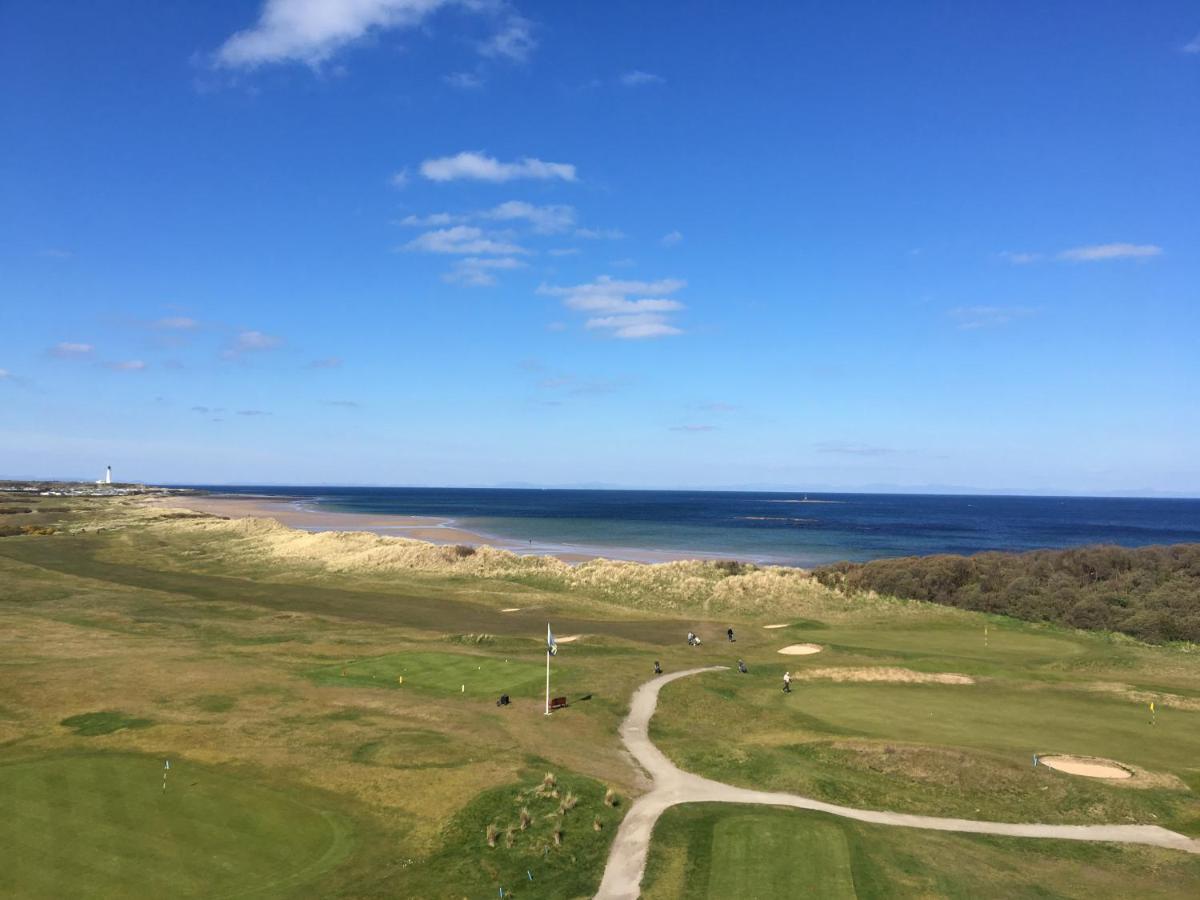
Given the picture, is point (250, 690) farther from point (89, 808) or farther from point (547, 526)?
point (547, 526)

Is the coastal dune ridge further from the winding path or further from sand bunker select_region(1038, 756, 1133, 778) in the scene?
the winding path

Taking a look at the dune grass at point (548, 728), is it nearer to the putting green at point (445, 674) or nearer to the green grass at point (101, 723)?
the green grass at point (101, 723)

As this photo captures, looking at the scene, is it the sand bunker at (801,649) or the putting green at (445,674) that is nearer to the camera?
the putting green at (445,674)


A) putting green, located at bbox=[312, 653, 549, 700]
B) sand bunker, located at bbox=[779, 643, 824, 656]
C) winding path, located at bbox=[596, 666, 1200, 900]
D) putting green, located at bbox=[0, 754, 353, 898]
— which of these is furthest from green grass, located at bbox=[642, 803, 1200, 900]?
sand bunker, located at bbox=[779, 643, 824, 656]

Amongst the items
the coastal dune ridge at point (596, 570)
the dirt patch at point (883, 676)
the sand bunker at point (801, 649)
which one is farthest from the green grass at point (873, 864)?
the coastal dune ridge at point (596, 570)

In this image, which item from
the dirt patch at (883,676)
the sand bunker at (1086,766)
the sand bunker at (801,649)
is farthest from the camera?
the sand bunker at (801,649)

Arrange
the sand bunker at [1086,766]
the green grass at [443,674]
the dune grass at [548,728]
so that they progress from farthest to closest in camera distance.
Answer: the green grass at [443,674]
the sand bunker at [1086,766]
the dune grass at [548,728]

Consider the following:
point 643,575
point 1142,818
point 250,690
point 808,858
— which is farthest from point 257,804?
point 643,575

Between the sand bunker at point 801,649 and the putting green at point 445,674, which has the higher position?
the putting green at point 445,674

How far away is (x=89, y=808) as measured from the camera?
26.5 m

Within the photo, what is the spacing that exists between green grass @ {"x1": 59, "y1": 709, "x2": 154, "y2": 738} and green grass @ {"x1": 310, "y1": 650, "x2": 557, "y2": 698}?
10.3 metres

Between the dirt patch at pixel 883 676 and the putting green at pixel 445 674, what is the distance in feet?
58.7

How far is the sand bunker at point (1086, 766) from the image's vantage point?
31.3 metres

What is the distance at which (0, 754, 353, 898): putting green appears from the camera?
21891 mm
